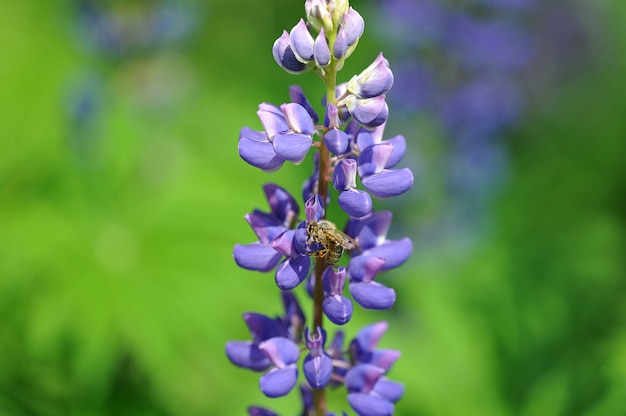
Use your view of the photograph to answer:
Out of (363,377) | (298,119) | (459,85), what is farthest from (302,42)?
(459,85)

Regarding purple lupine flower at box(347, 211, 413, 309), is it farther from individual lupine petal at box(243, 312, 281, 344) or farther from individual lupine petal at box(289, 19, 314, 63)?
individual lupine petal at box(289, 19, 314, 63)

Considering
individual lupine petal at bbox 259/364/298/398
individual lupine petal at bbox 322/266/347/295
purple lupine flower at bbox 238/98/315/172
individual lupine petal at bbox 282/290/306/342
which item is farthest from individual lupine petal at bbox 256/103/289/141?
individual lupine petal at bbox 259/364/298/398

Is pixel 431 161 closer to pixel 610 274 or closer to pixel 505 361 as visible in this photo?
pixel 610 274

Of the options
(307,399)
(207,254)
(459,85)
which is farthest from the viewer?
(459,85)

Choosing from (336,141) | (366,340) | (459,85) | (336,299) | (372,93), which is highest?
(459,85)

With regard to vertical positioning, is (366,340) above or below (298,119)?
below

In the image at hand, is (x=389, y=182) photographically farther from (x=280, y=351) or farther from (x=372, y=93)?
(x=280, y=351)

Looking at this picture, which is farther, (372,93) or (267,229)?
(267,229)

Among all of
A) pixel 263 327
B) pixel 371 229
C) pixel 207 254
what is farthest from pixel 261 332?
pixel 207 254

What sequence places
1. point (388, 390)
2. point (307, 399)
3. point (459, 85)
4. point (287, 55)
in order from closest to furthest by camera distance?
point (287, 55), point (388, 390), point (307, 399), point (459, 85)
